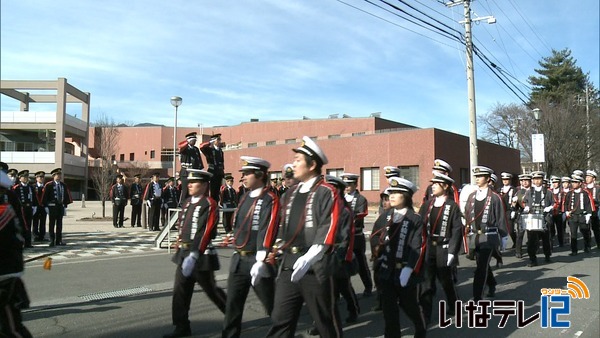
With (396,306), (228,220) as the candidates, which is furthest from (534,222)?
(228,220)

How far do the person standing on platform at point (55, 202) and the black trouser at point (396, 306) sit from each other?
434 inches

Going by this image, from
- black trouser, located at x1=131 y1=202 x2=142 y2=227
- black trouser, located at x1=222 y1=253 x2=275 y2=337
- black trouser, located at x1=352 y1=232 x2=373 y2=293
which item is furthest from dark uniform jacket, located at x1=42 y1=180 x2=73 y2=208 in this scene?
black trouser, located at x1=222 y1=253 x2=275 y2=337

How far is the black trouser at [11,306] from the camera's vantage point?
4.21m

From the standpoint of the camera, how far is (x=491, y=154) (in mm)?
40438

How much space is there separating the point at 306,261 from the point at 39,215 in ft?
41.6

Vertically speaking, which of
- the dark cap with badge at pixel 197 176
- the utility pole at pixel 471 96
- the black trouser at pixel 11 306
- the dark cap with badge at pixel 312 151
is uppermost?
the utility pole at pixel 471 96

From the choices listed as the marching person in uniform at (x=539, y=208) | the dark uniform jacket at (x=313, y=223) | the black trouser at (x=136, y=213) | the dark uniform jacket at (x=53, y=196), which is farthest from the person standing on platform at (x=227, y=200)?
the dark uniform jacket at (x=313, y=223)

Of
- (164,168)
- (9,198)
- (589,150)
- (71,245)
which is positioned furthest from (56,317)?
(164,168)

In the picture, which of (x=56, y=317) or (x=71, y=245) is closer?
(x=56, y=317)

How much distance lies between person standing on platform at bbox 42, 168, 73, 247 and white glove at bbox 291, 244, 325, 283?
11.3m

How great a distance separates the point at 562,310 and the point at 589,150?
3410cm

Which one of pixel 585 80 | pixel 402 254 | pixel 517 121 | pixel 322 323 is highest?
pixel 585 80

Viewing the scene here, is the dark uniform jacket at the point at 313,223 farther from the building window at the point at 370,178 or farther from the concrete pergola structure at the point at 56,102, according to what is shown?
the concrete pergola structure at the point at 56,102

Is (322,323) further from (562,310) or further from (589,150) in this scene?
(589,150)
